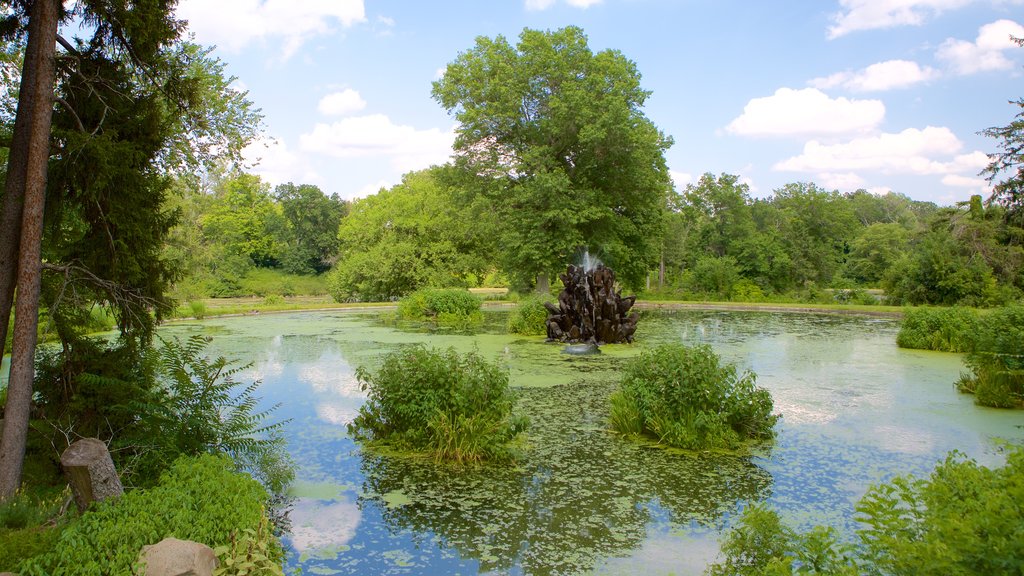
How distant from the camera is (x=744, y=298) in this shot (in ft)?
121

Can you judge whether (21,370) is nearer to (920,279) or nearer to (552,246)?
(552,246)

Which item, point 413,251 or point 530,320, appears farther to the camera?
point 413,251

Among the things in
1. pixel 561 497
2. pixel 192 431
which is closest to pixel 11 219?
pixel 192 431

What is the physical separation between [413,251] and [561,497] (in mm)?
33042

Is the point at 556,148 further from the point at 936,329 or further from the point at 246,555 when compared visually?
the point at 246,555

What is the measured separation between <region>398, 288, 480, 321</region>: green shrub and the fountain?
625 cm

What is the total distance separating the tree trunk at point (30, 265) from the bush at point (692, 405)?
6085 mm

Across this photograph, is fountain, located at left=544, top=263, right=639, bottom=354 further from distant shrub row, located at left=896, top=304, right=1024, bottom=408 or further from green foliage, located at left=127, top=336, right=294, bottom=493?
green foliage, located at left=127, top=336, right=294, bottom=493

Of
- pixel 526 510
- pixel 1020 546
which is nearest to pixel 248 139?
pixel 526 510

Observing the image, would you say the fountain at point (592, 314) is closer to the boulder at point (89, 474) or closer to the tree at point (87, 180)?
the tree at point (87, 180)

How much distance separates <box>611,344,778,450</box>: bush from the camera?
25.8ft

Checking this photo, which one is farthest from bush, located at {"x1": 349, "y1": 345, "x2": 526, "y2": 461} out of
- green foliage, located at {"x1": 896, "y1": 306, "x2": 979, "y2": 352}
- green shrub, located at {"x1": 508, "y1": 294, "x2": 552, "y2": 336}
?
green foliage, located at {"x1": 896, "y1": 306, "x2": 979, "y2": 352}

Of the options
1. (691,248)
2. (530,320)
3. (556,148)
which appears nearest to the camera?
(530,320)

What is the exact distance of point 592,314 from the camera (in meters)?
17.8
